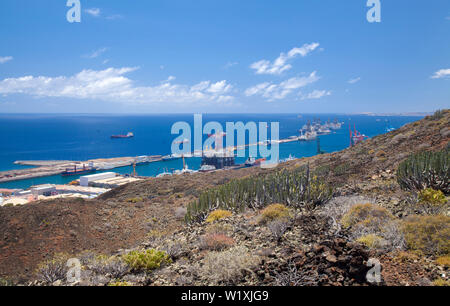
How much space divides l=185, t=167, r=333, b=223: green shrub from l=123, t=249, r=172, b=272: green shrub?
13.0 feet

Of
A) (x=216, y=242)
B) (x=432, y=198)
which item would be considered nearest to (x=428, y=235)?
(x=432, y=198)

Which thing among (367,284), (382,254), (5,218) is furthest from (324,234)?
(5,218)

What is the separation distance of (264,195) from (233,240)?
3.68 m

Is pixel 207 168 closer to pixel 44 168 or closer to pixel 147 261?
pixel 44 168

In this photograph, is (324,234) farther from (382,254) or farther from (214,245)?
(214,245)

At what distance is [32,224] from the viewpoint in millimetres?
9992

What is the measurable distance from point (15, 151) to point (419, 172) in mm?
129134

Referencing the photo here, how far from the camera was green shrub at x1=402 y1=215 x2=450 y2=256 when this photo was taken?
4.64 metres


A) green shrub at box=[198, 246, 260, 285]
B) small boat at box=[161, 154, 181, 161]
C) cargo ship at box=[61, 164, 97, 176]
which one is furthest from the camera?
small boat at box=[161, 154, 181, 161]

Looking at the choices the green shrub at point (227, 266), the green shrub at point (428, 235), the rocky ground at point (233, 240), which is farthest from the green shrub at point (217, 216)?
the green shrub at point (428, 235)

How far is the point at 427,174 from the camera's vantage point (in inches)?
335

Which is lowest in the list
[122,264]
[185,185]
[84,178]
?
[84,178]

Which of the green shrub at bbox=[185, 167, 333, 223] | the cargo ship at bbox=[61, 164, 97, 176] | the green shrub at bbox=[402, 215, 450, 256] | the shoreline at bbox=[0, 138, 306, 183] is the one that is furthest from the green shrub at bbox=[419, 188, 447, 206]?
the cargo ship at bbox=[61, 164, 97, 176]

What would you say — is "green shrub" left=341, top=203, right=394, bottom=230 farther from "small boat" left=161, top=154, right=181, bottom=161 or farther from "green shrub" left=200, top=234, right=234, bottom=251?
"small boat" left=161, top=154, right=181, bottom=161
